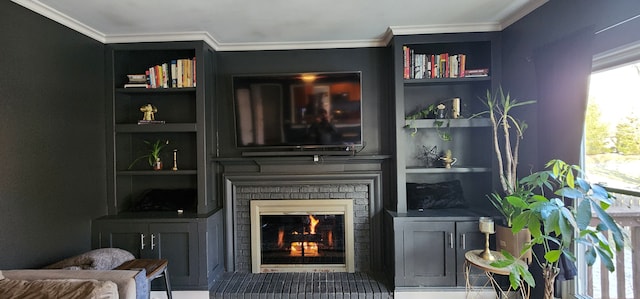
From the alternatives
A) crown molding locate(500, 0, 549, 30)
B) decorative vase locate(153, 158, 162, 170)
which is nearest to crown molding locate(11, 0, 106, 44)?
decorative vase locate(153, 158, 162, 170)

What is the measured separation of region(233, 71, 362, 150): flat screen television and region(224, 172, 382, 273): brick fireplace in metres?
0.35

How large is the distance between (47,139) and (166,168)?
998 millimetres

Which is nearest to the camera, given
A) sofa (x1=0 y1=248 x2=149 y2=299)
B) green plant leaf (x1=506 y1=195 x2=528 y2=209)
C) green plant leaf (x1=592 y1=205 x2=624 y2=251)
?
green plant leaf (x1=592 y1=205 x2=624 y2=251)

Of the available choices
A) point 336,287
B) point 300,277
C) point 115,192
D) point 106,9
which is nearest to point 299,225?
point 300,277

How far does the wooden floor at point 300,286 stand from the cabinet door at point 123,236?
0.74 m

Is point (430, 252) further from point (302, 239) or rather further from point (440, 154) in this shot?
point (302, 239)

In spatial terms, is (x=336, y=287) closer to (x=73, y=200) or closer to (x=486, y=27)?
(x=73, y=200)

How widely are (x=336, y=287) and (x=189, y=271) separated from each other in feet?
4.33

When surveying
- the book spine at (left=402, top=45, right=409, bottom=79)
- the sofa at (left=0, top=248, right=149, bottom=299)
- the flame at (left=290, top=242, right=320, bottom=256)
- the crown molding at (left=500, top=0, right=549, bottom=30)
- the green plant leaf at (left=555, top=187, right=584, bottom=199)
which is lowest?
the flame at (left=290, top=242, right=320, bottom=256)

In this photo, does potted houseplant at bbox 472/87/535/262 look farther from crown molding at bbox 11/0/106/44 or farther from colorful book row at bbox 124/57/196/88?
crown molding at bbox 11/0/106/44

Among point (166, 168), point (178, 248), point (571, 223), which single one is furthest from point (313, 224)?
point (571, 223)

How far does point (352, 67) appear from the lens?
3.18 metres

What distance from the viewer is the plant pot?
7.48ft

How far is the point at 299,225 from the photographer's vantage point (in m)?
3.28
